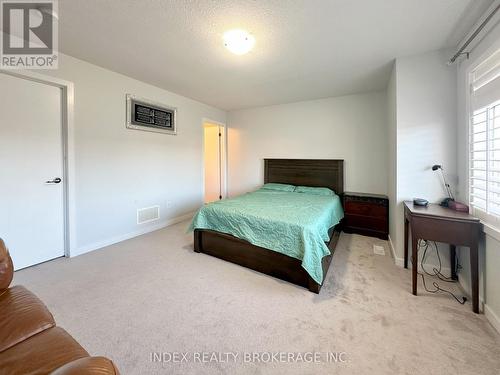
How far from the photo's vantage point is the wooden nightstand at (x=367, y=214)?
3477 millimetres

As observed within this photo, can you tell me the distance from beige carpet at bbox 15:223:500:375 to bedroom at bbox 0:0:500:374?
0.05 ft

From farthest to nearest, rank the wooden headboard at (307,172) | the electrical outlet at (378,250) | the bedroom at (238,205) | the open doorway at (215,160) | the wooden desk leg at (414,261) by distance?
the open doorway at (215,160) < the wooden headboard at (307,172) < the electrical outlet at (378,250) < the wooden desk leg at (414,261) < the bedroom at (238,205)

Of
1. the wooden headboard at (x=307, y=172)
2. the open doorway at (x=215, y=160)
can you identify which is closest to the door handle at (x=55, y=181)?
the open doorway at (x=215, y=160)

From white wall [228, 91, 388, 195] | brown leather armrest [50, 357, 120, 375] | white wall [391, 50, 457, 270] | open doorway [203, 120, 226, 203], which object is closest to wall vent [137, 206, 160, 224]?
open doorway [203, 120, 226, 203]

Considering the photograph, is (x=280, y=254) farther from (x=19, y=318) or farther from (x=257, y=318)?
(x=19, y=318)

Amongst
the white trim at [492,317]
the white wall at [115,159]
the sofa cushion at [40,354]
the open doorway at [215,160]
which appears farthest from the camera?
the open doorway at [215,160]

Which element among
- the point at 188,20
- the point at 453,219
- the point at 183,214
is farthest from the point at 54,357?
the point at 183,214

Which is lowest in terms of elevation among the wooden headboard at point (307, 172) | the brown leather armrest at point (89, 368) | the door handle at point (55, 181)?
the brown leather armrest at point (89, 368)

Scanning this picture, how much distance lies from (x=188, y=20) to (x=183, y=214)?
334cm

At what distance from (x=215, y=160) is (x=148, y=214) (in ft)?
7.83

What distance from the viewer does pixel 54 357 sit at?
86 centimetres

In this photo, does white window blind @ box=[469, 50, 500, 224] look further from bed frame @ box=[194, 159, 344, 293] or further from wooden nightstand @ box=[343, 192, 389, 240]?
wooden nightstand @ box=[343, 192, 389, 240]

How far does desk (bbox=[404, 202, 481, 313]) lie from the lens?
1.76m

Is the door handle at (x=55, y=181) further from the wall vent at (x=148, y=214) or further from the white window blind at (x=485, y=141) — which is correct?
the white window blind at (x=485, y=141)
